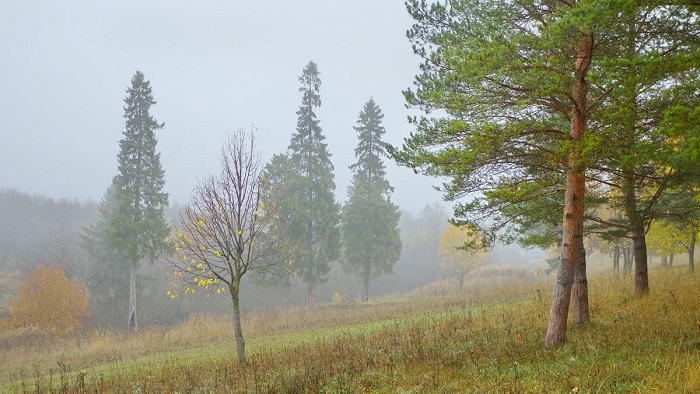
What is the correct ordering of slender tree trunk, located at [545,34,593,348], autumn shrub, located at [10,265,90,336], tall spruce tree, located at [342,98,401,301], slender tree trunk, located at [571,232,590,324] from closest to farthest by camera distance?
slender tree trunk, located at [545,34,593,348], slender tree trunk, located at [571,232,590,324], autumn shrub, located at [10,265,90,336], tall spruce tree, located at [342,98,401,301]

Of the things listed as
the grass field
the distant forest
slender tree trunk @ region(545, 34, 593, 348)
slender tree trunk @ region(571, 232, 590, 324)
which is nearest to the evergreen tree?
the distant forest

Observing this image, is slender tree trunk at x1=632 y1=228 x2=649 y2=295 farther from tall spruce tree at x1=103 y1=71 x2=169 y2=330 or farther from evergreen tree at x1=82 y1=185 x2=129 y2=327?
evergreen tree at x1=82 y1=185 x2=129 y2=327

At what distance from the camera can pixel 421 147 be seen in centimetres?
863

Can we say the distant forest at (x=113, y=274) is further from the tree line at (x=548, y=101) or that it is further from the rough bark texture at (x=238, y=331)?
the tree line at (x=548, y=101)

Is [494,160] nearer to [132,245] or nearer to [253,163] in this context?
[253,163]

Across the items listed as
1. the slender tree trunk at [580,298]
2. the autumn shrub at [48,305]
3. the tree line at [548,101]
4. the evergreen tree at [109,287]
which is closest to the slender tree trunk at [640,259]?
the tree line at [548,101]

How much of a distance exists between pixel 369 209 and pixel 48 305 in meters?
25.0

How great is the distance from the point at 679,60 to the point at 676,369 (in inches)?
161

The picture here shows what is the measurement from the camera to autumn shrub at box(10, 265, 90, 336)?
28109 millimetres

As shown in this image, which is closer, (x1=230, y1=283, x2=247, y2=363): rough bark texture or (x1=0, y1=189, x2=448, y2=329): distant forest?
(x1=230, y1=283, x2=247, y2=363): rough bark texture

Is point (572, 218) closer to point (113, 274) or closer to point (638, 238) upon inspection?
point (638, 238)

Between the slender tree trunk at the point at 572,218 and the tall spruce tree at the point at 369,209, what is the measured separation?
28865mm

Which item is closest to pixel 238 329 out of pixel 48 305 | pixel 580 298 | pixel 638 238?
pixel 580 298

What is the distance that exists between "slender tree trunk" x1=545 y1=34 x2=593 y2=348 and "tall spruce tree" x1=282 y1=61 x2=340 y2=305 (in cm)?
2691
